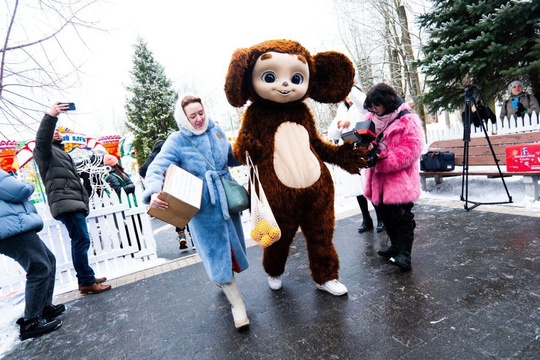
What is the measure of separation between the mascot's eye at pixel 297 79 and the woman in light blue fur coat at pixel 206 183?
780 millimetres

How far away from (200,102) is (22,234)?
206cm

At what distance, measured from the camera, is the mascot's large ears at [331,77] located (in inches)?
111

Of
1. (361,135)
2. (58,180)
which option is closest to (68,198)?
(58,180)

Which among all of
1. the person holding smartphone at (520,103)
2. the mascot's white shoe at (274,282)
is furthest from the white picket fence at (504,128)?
the mascot's white shoe at (274,282)

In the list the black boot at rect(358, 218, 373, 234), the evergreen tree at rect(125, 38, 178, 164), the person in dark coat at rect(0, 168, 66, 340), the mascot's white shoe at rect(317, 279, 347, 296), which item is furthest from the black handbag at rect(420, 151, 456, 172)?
the evergreen tree at rect(125, 38, 178, 164)

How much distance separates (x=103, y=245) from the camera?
4551 mm

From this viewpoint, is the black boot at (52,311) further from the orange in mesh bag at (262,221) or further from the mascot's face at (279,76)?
the mascot's face at (279,76)

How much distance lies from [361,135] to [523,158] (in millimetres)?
3459

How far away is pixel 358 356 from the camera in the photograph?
199 centimetres

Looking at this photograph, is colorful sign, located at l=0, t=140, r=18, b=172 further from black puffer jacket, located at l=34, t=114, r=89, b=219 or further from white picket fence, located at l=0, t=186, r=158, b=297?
black puffer jacket, located at l=34, t=114, r=89, b=219

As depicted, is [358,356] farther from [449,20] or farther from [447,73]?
[449,20]

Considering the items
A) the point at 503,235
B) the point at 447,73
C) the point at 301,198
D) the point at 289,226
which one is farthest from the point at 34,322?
the point at 447,73

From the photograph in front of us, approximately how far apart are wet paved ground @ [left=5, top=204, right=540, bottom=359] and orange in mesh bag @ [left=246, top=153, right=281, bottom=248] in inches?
28.2

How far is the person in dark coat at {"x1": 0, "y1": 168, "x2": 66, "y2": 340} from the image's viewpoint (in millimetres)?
2869
